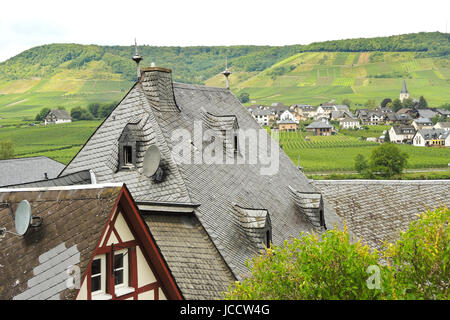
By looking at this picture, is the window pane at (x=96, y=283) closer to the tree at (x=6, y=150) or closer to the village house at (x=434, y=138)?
the tree at (x=6, y=150)

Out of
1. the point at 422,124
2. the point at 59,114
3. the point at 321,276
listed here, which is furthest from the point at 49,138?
the point at 422,124

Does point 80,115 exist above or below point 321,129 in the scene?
above

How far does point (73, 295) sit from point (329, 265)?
466 centimetres

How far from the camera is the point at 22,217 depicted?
10266 mm

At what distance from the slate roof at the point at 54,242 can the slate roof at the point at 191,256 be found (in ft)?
12.7

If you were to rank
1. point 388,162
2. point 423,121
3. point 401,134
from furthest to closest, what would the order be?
point 423,121
point 401,134
point 388,162

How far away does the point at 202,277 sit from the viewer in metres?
13.9

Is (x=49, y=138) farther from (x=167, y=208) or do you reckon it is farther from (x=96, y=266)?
(x=96, y=266)

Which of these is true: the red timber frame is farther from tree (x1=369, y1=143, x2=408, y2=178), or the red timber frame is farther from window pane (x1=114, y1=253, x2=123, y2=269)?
tree (x1=369, y1=143, x2=408, y2=178)

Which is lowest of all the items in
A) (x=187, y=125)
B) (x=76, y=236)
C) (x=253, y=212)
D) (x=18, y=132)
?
(x=18, y=132)

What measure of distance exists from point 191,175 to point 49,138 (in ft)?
296

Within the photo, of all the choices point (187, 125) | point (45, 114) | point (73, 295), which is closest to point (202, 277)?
point (73, 295)

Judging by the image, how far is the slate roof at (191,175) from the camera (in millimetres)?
15781
